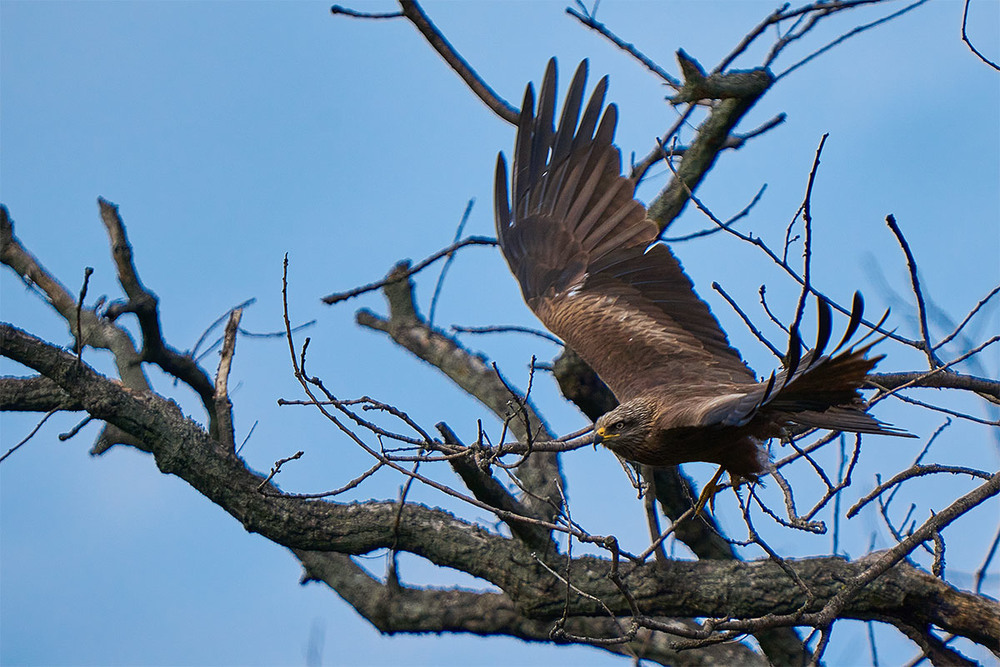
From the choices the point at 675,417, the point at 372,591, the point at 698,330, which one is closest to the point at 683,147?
the point at 698,330

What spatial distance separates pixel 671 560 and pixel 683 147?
7.77ft

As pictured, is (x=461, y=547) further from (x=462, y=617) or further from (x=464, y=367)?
(x=464, y=367)

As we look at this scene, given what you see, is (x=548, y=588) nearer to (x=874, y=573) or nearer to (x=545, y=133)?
(x=874, y=573)

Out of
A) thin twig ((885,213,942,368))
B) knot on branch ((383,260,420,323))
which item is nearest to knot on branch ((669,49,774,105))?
thin twig ((885,213,942,368))

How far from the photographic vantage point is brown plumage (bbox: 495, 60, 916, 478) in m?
3.97

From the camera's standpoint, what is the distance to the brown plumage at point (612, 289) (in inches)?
156

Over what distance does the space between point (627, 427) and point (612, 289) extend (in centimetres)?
119

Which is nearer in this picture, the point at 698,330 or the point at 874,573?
the point at 874,573

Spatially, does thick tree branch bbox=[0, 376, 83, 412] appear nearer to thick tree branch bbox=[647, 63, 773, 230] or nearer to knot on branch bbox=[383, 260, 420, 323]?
knot on branch bbox=[383, 260, 420, 323]

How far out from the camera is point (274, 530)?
4527 mm

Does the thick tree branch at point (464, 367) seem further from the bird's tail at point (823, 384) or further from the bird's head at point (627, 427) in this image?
the bird's tail at point (823, 384)

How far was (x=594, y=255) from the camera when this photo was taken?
16.8ft

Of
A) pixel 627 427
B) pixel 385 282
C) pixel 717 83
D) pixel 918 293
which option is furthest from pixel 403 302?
pixel 918 293

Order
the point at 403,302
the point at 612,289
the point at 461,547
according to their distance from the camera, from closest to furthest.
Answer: the point at 461,547 → the point at 612,289 → the point at 403,302
